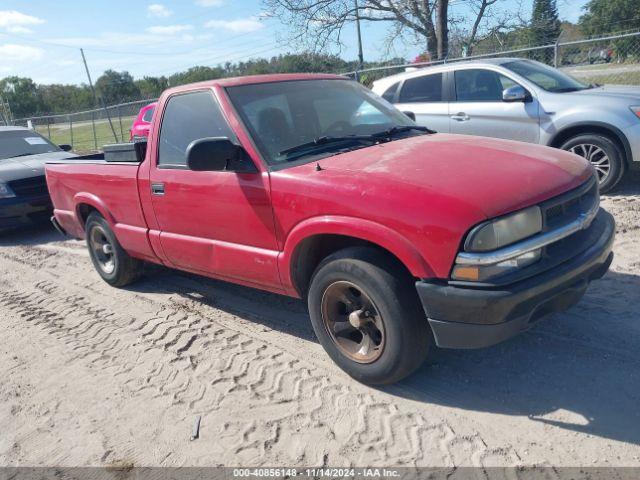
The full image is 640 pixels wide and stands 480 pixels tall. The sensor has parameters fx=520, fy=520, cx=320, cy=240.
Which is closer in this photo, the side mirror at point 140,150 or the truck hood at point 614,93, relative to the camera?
the side mirror at point 140,150

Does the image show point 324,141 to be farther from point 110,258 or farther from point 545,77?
point 545,77

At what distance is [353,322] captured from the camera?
312cm

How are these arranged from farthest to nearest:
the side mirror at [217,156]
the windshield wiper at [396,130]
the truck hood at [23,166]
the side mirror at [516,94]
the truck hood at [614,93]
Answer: the truck hood at [23,166] → the side mirror at [516,94] → the truck hood at [614,93] → the windshield wiper at [396,130] → the side mirror at [217,156]

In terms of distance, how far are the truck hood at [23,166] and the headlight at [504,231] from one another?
6.83 metres

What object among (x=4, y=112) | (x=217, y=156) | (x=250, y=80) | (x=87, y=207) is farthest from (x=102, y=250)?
(x=4, y=112)

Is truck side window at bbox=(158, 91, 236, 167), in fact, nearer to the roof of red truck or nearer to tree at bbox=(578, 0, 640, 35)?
the roof of red truck

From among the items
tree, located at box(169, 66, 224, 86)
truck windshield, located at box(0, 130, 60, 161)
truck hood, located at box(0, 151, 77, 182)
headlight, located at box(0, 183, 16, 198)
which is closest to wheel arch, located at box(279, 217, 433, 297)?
truck hood, located at box(0, 151, 77, 182)

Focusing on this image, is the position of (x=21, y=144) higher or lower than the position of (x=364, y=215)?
higher

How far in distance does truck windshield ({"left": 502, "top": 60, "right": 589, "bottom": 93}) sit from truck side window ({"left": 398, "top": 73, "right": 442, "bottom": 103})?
993 millimetres

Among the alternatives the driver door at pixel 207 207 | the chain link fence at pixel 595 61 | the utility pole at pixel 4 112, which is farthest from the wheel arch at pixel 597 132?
the utility pole at pixel 4 112

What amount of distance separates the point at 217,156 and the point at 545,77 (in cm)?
566

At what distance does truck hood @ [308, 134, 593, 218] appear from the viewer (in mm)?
2688

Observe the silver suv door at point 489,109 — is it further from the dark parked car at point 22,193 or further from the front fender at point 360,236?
the dark parked car at point 22,193

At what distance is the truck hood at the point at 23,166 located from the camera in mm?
8023
